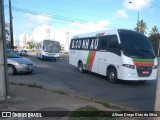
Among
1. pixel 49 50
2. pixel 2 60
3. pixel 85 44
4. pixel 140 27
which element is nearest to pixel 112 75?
pixel 85 44

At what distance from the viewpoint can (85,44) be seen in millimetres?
18594

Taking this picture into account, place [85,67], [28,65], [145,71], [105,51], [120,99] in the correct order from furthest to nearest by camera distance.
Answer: [85,67] < [28,65] < [105,51] < [145,71] < [120,99]

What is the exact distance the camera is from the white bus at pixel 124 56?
1334 cm

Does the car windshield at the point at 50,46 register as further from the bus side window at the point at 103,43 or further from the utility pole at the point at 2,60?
the utility pole at the point at 2,60

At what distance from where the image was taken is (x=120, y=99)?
10.1 m

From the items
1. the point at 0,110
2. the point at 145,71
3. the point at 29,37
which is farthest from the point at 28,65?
the point at 29,37

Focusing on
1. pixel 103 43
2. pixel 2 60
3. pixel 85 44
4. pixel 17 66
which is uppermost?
pixel 103 43

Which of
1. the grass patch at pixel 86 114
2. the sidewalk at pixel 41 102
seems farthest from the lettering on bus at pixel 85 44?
the grass patch at pixel 86 114

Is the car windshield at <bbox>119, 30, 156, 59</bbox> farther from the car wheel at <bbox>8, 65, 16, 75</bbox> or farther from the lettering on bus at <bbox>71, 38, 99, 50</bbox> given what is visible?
the car wheel at <bbox>8, 65, 16, 75</bbox>

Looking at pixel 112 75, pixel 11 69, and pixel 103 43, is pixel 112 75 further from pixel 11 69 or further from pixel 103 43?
pixel 11 69

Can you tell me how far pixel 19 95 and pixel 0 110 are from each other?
2093mm

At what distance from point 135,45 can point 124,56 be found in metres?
1.01

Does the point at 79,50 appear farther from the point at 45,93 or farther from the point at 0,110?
the point at 0,110

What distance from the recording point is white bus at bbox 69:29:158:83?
13.3 metres
